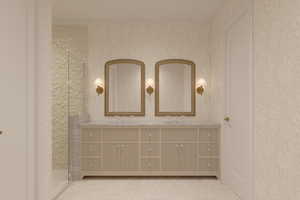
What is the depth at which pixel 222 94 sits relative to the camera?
3.63 metres

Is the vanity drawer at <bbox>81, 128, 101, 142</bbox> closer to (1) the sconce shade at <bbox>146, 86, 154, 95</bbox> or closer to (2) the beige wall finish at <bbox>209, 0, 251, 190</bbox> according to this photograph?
(1) the sconce shade at <bbox>146, 86, 154, 95</bbox>

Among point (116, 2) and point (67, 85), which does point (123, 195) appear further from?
point (116, 2)

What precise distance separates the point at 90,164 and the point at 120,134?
643 millimetres

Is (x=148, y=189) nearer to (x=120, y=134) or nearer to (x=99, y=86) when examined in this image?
(x=120, y=134)

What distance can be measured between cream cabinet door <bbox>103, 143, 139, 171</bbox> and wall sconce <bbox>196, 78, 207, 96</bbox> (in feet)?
4.79

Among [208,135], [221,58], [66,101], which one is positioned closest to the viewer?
[66,101]

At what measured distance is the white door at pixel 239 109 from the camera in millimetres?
2584

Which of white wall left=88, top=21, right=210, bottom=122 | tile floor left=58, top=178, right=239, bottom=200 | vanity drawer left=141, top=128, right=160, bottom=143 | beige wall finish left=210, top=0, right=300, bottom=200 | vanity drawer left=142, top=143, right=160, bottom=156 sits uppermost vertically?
white wall left=88, top=21, right=210, bottom=122

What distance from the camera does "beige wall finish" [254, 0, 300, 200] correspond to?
173 cm

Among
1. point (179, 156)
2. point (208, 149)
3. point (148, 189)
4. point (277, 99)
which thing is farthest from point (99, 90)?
point (277, 99)

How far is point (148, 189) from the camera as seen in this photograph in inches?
132

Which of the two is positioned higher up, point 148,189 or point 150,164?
point 150,164

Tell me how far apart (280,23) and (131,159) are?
9.10 feet

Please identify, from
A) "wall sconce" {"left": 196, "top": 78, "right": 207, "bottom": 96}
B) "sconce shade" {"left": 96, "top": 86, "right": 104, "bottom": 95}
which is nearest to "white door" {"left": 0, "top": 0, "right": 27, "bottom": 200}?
"sconce shade" {"left": 96, "top": 86, "right": 104, "bottom": 95}
